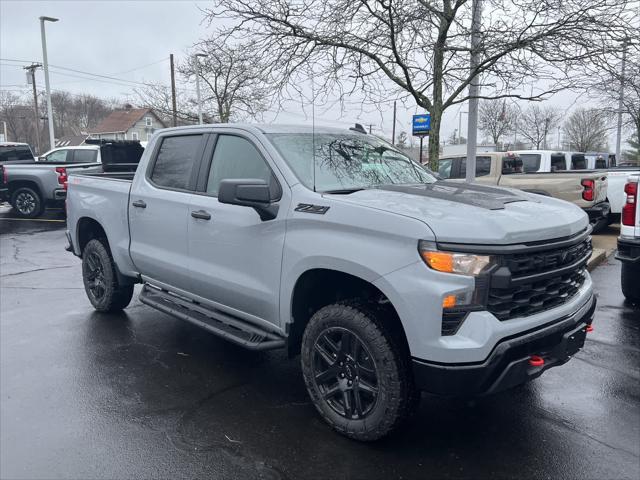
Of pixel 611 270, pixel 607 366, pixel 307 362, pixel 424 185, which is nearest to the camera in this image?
pixel 307 362

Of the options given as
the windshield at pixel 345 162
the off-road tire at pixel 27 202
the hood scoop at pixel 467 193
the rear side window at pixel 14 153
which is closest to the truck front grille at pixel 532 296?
the hood scoop at pixel 467 193

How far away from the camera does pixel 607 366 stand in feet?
14.4

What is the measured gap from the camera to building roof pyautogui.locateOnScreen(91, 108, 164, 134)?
229 feet

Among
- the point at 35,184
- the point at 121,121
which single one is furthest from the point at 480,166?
the point at 121,121

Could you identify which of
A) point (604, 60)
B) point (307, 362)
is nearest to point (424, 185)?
point (307, 362)

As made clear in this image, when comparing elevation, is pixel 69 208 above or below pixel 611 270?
above

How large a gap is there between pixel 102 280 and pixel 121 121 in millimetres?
71527

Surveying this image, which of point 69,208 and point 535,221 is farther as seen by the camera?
point 69,208

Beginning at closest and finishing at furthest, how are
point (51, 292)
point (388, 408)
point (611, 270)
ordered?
point (388, 408), point (51, 292), point (611, 270)

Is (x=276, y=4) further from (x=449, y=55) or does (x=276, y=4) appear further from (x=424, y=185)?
(x=424, y=185)

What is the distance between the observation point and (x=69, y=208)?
20.2 ft

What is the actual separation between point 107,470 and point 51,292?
4.72 m

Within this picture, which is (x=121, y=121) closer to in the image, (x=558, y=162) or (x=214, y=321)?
(x=558, y=162)

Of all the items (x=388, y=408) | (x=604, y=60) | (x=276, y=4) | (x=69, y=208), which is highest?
(x=276, y=4)
